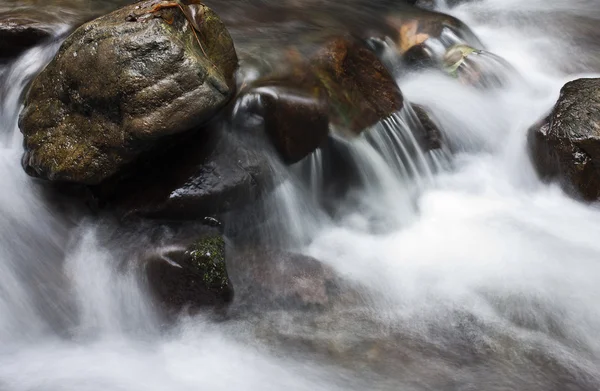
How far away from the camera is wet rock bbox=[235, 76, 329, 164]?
4699 mm

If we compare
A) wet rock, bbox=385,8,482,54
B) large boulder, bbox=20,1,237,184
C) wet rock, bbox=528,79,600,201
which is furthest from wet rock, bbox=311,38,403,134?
wet rock, bbox=528,79,600,201

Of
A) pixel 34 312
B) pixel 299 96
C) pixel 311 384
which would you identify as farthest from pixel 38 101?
pixel 311 384

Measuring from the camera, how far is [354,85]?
556 centimetres

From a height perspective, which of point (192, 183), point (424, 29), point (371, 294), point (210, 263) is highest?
point (424, 29)

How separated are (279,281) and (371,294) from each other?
32.0 inches

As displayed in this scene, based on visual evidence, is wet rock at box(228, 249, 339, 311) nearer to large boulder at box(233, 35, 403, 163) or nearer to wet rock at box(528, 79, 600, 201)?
large boulder at box(233, 35, 403, 163)

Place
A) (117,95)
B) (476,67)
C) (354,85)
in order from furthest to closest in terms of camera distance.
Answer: (476,67) → (354,85) → (117,95)

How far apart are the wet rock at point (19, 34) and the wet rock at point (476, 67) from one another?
516 centimetres

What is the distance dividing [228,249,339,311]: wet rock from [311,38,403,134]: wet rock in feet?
4.99

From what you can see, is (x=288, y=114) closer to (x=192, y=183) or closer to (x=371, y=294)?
(x=192, y=183)

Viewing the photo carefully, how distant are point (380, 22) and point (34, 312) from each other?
579cm

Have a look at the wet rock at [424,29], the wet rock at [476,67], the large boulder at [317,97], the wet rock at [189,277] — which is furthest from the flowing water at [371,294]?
the wet rock at [424,29]

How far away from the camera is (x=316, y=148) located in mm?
5035

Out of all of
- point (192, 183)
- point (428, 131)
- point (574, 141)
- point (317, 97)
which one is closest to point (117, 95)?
point (192, 183)
